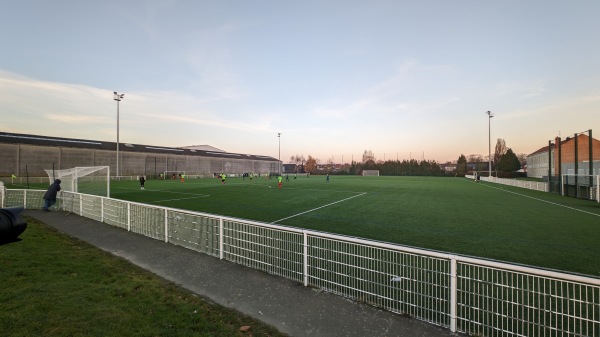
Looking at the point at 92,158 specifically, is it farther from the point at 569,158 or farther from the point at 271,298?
the point at 569,158

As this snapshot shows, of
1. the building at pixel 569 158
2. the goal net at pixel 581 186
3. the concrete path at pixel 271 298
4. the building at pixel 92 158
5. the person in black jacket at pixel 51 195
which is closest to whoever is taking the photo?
the concrete path at pixel 271 298

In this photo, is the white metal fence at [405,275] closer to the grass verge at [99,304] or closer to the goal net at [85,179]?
the grass verge at [99,304]

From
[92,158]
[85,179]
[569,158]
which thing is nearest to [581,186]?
[85,179]

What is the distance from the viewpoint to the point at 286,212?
1291 cm

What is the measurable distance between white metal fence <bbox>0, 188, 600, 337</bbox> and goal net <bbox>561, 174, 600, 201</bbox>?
18.2 m

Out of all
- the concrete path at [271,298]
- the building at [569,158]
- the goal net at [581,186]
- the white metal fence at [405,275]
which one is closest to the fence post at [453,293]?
the white metal fence at [405,275]

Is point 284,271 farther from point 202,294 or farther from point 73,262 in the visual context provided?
point 73,262

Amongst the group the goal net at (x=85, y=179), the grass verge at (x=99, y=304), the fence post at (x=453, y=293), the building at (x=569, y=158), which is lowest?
the grass verge at (x=99, y=304)

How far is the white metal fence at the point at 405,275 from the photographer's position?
312cm

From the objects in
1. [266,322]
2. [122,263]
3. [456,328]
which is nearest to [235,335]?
[266,322]

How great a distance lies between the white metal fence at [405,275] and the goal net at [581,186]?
18.2m

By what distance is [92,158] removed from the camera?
54125 mm

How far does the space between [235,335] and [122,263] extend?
3.79 m

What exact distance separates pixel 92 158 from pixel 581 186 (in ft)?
225
